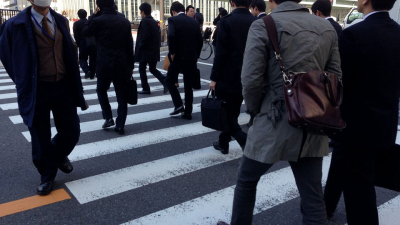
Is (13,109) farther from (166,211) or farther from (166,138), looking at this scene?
(166,211)

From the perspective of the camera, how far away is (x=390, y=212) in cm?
319

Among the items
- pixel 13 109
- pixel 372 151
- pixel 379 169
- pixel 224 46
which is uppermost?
pixel 224 46

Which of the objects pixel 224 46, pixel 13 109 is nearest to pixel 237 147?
pixel 224 46

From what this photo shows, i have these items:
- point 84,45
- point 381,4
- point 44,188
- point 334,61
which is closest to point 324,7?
point 381,4

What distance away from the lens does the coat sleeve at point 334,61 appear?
2.18 metres

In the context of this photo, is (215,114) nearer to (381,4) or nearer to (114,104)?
(381,4)

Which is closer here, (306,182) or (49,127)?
(306,182)

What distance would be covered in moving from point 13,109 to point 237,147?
4372 mm

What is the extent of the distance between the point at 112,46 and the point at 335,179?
3.45 metres

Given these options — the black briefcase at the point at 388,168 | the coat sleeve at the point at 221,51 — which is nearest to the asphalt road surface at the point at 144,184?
the black briefcase at the point at 388,168

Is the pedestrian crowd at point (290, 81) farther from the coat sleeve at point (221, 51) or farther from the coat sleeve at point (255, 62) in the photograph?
the coat sleeve at point (221, 51)

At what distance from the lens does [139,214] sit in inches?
121

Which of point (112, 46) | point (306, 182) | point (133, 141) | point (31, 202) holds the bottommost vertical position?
point (133, 141)

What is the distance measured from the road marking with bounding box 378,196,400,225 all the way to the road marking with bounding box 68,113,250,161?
2.77 meters
